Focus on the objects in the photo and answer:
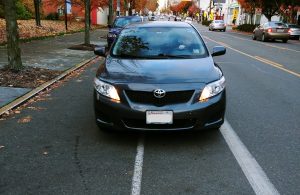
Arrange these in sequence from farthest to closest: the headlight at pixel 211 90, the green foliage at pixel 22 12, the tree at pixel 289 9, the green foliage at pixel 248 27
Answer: the green foliage at pixel 248 27 < the tree at pixel 289 9 < the green foliage at pixel 22 12 < the headlight at pixel 211 90

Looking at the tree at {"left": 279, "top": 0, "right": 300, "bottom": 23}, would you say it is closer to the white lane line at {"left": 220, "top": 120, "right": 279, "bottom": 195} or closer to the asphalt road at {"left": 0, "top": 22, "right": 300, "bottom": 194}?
the asphalt road at {"left": 0, "top": 22, "right": 300, "bottom": 194}

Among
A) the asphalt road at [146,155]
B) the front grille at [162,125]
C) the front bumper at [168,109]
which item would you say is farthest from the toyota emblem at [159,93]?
the asphalt road at [146,155]

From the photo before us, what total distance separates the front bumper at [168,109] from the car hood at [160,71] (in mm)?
303

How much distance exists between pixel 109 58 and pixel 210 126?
1.92 m

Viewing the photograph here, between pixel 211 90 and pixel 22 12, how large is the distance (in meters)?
34.6

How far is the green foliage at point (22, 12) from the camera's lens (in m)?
35.9

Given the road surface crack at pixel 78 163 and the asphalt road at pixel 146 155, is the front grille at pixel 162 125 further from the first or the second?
the road surface crack at pixel 78 163

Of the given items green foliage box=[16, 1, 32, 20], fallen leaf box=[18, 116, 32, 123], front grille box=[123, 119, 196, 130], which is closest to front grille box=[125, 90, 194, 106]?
front grille box=[123, 119, 196, 130]

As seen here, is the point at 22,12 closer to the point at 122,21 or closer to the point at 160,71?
the point at 122,21

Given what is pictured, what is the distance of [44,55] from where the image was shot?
1443 centimetres

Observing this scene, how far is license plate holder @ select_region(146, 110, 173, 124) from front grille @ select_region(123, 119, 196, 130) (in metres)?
0.06

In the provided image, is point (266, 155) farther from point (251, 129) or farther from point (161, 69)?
point (161, 69)

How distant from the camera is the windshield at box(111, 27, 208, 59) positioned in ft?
20.1

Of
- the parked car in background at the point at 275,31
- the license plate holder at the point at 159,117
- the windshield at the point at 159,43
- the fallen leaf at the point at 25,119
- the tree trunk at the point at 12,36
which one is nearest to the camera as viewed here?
the license plate holder at the point at 159,117
